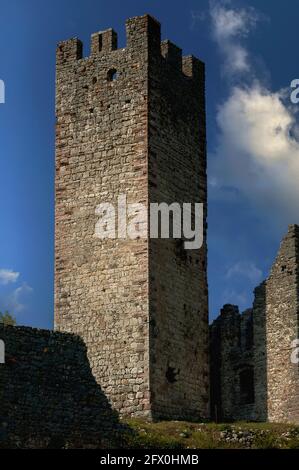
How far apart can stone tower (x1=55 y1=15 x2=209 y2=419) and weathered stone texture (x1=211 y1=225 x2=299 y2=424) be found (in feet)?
6.99

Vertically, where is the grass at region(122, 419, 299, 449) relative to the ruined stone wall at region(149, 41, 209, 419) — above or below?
below

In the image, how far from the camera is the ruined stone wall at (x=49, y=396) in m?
32.0

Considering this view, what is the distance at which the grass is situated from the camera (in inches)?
1352

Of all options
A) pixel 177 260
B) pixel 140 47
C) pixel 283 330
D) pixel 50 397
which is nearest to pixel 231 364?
pixel 283 330

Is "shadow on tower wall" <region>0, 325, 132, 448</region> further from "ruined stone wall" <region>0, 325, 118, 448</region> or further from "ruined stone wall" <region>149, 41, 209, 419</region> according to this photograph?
"ruined stone wall" <region>149, 41, 209, 419</region>

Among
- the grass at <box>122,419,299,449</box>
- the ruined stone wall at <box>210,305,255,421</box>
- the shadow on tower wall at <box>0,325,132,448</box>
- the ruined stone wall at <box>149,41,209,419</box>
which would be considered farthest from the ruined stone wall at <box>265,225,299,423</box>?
the shadow on tower wall at <box>0,325,132,448</box>

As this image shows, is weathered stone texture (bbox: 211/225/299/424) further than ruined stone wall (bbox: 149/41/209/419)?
Yes

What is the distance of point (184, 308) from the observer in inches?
1554

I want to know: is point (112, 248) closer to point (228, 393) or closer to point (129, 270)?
point (129, 270)

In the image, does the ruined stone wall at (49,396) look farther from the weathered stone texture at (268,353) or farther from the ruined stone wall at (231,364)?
the ruined stone wall at (231,364)

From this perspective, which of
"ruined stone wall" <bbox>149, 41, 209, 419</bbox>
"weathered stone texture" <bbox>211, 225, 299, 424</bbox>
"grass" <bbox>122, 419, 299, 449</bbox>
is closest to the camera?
"grass" <bbox>122, 419, 299, 449</bbox>

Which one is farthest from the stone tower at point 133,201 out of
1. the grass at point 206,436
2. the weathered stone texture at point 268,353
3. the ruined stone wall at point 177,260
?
the weathered stone texture at point 268,353

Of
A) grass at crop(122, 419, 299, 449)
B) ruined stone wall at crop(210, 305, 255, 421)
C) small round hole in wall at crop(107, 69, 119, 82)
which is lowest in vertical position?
grass at crop(122, 419, 299, 449)
